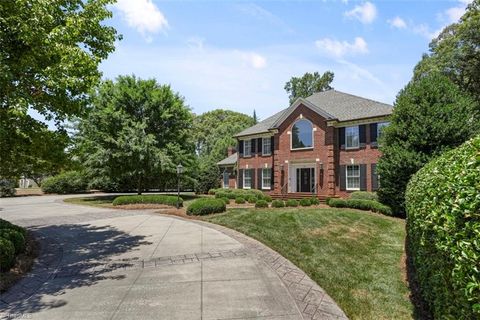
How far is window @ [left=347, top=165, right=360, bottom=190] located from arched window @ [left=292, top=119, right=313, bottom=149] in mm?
3588

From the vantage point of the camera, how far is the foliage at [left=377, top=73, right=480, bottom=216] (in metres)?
14.0

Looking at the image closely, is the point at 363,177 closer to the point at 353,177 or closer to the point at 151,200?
the point at 353,177

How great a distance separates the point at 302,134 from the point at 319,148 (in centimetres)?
196

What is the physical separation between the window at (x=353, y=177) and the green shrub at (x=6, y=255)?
2008 cm

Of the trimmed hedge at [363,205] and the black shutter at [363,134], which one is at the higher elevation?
the black shutter at [363,134]

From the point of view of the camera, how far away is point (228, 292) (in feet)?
18.7

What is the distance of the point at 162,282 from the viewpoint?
632cm

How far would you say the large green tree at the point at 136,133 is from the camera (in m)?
24.0

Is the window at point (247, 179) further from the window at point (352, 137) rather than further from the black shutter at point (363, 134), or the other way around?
the black shutter at point (363, 134)

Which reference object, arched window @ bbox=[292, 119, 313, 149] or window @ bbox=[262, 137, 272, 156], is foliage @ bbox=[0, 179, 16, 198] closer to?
window @ bbox=[262, 137, 272, 156]

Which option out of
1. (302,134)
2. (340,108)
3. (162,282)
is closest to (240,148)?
(302,134)

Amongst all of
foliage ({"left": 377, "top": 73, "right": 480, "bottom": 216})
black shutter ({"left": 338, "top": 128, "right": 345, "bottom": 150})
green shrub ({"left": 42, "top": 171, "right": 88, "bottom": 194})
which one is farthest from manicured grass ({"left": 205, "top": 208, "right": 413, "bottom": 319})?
green shrub ({"left": 42, "top": 171, "right": 88, "bottom": 194})

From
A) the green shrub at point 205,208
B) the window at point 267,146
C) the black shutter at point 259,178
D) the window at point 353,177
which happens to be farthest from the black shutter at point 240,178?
the green shrub at point 205,208

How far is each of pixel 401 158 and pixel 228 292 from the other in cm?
1199
